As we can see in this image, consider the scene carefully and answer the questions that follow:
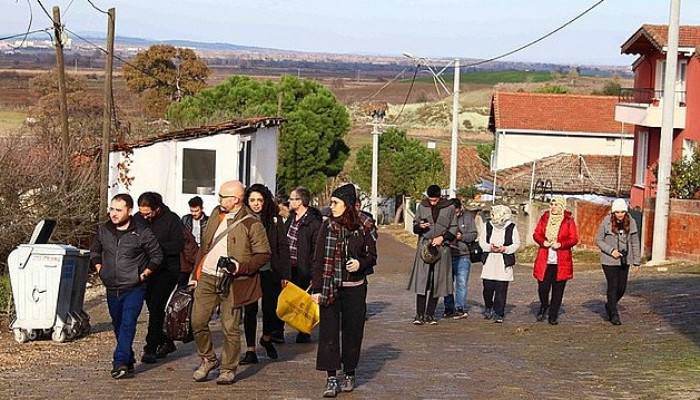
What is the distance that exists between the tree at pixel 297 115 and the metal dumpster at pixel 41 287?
4672 centimetres

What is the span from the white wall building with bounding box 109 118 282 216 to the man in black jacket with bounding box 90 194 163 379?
1961 cm

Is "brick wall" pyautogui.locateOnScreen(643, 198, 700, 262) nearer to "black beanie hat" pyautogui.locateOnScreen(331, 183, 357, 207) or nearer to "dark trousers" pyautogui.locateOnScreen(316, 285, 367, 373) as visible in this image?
"dark trousers" pyautogui.locateOnScreen(316, 285, 367, 373)

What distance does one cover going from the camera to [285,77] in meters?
68.5

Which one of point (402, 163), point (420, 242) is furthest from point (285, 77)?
point (420, 242)

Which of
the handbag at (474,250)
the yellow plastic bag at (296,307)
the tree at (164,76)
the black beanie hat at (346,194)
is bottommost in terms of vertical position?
the yellow plastic bag at (296,307)

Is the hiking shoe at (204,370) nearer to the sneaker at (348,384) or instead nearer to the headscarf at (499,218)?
the sneaker at (348,384)

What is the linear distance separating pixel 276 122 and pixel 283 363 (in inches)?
875

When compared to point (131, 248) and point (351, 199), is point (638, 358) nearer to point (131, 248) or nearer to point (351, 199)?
point (351, 199)

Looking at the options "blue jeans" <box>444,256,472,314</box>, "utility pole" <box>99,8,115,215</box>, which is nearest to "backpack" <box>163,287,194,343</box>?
"blue jeans" <box>444,256,472,314</box>

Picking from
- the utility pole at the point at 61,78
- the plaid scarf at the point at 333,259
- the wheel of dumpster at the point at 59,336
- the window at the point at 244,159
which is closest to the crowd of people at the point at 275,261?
the plaid scarf at the point at 333,259

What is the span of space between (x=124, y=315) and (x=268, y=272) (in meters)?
2.22

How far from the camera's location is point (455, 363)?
1308 centimetres

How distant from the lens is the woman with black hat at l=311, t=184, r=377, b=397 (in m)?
10.7

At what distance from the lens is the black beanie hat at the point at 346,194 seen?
10797mm
